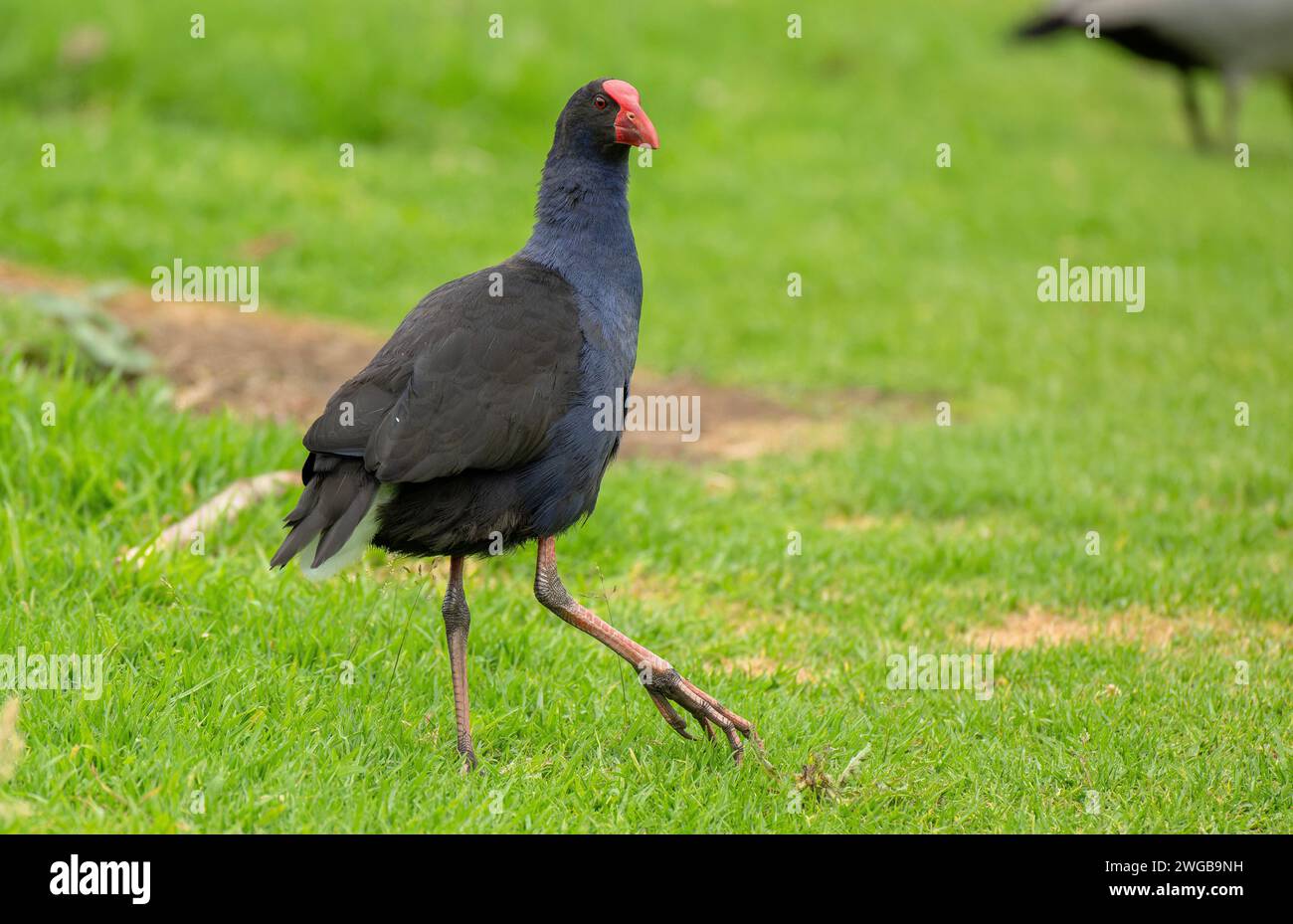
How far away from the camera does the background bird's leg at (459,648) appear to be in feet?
12.9

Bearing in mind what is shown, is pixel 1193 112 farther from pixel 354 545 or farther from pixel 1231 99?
pixel 354 545

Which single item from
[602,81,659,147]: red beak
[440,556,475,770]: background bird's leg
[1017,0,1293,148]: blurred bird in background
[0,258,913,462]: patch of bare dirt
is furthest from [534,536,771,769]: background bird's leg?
[1017,0,1293,148]: blurred bird in background

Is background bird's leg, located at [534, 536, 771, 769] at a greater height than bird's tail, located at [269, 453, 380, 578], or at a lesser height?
lesser

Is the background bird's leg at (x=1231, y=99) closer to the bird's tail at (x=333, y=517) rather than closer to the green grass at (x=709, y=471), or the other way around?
the green grass at (x=709, y=471)

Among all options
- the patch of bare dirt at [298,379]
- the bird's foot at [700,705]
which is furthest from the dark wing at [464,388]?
the patch of bare dirt at [298,379]

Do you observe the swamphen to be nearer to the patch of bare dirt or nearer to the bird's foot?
the bird's foot

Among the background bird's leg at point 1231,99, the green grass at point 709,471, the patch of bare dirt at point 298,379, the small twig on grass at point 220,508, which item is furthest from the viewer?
the background bird's leg at point 1231,99

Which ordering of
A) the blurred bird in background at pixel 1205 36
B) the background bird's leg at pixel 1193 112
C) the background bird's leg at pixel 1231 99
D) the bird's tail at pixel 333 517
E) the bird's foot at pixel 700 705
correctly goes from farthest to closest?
the background bird's leg at pixel 1193 112
the background bird's leg at pixel 1231 99
the blurred bird in background at pixel 1205 36
the bird's foot at pixel 700 705
the bird's tail at pixel 333 517

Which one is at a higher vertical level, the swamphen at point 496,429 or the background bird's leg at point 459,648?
the swamphen at point 496,429

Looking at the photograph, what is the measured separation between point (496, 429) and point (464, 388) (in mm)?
147

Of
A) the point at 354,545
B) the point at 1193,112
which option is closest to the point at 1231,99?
the point at 1193,112

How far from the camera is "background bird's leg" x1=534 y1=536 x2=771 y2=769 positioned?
4.04 metres

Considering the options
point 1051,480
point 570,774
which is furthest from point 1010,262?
point 570,774

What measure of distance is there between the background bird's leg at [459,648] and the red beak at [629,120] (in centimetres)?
134
